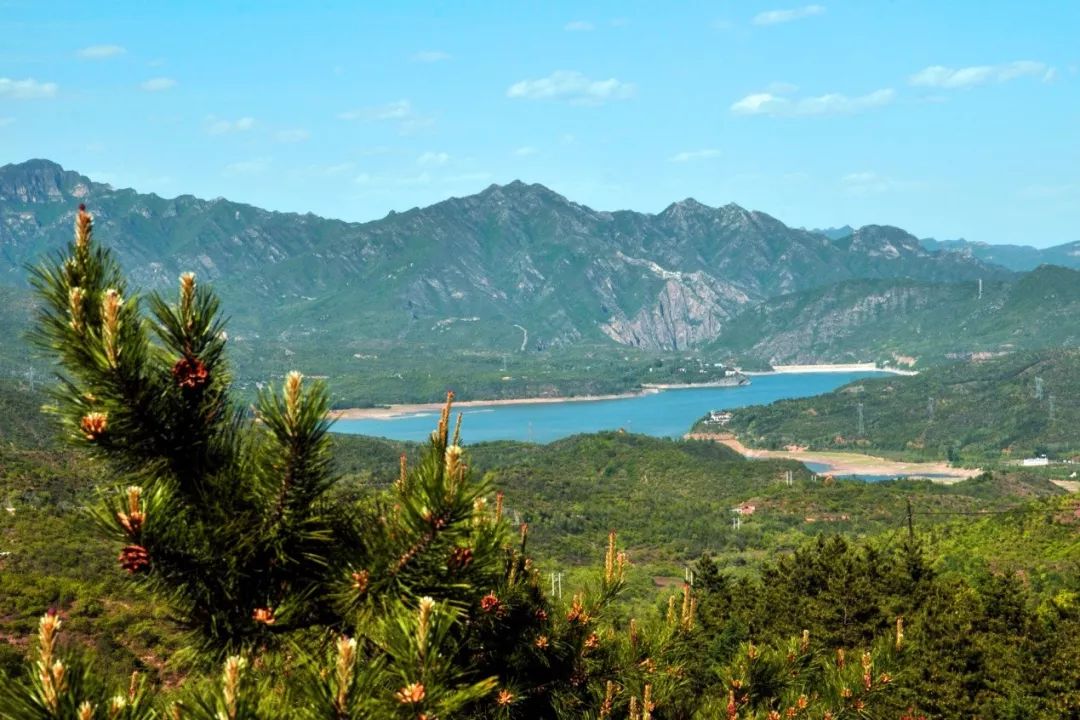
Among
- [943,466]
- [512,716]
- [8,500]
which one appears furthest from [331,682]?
[943,466]

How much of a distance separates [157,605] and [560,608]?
7.26ft

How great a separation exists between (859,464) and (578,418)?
2224 inches

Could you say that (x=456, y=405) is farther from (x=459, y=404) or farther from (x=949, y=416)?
(x=949, y=416)

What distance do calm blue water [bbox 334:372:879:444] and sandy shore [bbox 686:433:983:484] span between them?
14820 millimetres

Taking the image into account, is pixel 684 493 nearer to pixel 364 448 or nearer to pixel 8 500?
pixel 364 448

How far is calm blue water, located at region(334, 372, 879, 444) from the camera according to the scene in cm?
13988

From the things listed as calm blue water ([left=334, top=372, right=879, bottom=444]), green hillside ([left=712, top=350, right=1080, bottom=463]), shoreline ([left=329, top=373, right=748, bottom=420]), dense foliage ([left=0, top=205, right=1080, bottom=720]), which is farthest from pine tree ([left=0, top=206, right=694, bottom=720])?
shoreline ([left=329, top=373, right=748, bottom=420])

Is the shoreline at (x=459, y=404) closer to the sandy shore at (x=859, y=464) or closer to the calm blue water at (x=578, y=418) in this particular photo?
the calm blue water at (x=578, y=418)

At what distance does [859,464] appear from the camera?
112 metres

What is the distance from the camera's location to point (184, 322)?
3.17 meters

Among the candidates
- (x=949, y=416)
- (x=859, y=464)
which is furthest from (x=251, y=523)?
(x=949, y=416)

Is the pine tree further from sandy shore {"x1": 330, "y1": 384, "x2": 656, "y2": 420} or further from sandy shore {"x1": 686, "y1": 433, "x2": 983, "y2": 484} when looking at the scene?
sandy shore {"x1": 330, "y1": 384, "x2": 656, "y2": 420}

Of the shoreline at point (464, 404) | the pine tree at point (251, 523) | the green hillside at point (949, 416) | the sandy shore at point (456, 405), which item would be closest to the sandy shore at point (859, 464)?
the green hillside at point (949, 416)

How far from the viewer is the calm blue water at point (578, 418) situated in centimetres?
13988
